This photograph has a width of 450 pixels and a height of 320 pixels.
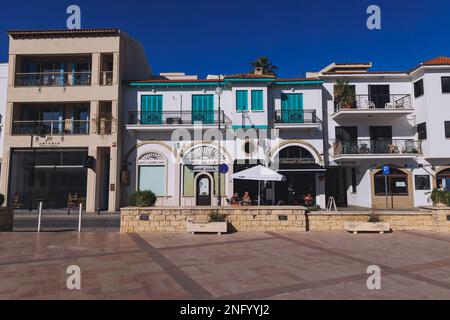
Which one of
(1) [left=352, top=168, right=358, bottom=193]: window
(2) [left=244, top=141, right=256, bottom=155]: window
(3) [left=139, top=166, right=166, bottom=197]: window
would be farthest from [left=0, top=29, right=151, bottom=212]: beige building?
(1) [left=352, top=168, right=358, bottom=193]: window

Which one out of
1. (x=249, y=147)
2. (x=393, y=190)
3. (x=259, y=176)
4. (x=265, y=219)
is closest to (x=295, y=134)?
(x=249, y=147)

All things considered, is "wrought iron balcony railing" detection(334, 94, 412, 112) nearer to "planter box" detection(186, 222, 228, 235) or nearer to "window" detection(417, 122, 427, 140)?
"window" detection(417, 122, 427, 140)

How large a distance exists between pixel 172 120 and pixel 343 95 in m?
12.6

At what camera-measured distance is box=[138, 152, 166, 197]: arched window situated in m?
22.4

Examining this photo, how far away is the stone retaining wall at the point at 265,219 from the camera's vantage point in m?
12.1

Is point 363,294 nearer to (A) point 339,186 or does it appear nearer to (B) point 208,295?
(B) point 208,295

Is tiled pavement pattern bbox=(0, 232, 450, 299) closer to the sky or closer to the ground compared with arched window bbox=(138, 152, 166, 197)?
closer to the ground

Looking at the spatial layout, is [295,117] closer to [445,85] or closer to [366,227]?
[445,85]

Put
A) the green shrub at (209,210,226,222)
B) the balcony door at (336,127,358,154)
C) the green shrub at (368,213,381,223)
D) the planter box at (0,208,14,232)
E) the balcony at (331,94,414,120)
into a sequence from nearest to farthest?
the green shrub at (209,210,226,222), the green shrub at (368,213,381,223), the planter box at (0,208,14,232), the balcony at (331,94,414,120), the balcony door at (336,127,358,154)

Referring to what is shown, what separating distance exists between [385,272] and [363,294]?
1.83m

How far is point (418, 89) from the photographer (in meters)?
22.5

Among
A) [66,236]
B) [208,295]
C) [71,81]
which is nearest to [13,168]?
[71,81]

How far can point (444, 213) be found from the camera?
12.2 metres

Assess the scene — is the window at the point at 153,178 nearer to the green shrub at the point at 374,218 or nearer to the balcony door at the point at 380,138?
the green shrub at the point at 374,218
